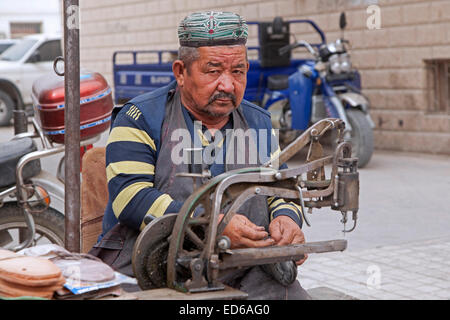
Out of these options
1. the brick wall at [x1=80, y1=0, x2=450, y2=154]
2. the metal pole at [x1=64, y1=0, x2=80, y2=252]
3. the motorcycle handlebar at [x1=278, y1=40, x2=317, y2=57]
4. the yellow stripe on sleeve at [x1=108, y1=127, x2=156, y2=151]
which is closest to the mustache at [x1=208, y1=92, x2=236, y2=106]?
the yellow stripe on sleeve at [x1=108, y1=127, x2=156, y2=151]

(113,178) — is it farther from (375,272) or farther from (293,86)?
(293,86)

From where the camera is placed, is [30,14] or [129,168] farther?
[30,14]

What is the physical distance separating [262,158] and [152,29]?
1392cm

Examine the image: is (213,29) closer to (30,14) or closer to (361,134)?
(361,134)

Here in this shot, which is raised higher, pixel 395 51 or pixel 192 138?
pixel 395 51

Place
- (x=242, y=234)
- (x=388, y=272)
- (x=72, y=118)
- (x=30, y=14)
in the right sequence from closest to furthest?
(x=242, y=234), (x=72, y=118), (x=388, y=272), (x=30, y=14)

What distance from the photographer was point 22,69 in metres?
16.4

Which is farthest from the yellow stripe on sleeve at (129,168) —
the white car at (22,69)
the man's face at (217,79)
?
the white car at (22,69)

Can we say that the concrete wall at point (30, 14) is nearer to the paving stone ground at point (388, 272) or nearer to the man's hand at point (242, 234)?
the paving stone ground at point (388, 272)

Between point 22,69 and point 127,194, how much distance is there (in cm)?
1454

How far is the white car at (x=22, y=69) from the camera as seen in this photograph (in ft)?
52.7

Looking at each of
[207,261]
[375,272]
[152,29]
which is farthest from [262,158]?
[152,29]

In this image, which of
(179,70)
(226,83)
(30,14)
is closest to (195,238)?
(226,83)

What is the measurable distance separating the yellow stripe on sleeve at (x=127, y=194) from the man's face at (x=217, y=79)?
32 centimetres
